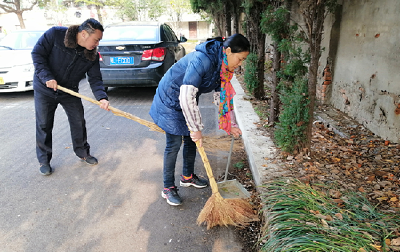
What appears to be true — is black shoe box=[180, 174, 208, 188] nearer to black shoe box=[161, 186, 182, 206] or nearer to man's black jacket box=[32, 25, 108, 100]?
black shoe box=[161, 186, 182, 206]

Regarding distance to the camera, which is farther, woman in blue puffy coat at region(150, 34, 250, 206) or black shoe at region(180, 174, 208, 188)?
black shoe at region(180, 174, 208, 188)

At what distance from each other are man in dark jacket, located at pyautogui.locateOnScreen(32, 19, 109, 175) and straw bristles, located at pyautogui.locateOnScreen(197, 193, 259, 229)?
1.78 metres

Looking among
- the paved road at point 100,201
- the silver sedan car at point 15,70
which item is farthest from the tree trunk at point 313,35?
the silver sedan car at point 15,70

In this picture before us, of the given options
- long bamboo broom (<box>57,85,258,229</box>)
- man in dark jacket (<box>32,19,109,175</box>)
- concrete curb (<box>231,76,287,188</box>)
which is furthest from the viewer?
man in dark jacket (<box>32,19,109,175</box>)

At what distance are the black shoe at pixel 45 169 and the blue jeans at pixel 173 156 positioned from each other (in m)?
1.65

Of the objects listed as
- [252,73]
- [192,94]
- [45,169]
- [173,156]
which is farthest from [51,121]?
[252,73]

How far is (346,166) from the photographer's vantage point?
10.7 ft

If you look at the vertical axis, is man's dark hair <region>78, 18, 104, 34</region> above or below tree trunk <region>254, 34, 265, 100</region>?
above

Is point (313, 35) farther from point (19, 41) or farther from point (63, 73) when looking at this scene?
point (19, 41)

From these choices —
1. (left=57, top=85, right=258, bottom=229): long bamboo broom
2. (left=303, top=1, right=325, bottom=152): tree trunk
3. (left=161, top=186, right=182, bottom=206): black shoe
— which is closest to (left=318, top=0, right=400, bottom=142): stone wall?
(left=303, top=1, right=325, bottom=152): tree trunk

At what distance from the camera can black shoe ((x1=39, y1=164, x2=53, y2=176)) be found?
3666 millimetres

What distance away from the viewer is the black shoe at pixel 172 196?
306 cm

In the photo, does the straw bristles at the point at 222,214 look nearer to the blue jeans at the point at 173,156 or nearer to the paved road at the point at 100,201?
the paved road at the point at 100,201

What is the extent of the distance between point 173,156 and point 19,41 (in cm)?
757
